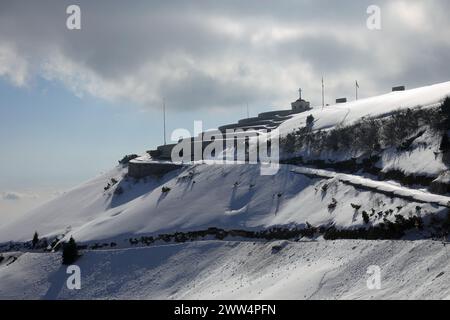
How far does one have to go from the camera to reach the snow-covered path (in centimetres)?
3259

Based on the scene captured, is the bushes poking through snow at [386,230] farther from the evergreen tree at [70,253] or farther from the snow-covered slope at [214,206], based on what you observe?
the evergreen tree at [70,253]

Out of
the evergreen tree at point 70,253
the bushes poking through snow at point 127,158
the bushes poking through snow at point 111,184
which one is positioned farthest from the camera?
the bushes poking through snow at point 127,158

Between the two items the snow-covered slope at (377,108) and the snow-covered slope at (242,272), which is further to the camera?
the snow-covered slope at (377,108)

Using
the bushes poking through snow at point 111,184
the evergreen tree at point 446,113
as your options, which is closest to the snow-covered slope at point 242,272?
the evergreen tree at point 446,113

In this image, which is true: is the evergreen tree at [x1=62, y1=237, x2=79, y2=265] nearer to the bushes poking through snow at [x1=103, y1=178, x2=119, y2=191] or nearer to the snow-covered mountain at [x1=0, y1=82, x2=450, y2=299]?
the snow-covered mountain at [x1=0, y1=82, x2=450, y2=299]

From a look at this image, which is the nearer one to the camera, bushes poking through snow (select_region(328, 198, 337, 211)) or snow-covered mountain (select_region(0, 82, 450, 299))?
snow-covered mountain (select_region(0, 82, 450, 299))

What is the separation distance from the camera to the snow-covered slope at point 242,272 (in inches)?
1041

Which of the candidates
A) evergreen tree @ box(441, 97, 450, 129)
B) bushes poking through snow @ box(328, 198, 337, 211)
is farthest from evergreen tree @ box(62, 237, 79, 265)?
evergreen tree @ box(441, 97, 450, 129)

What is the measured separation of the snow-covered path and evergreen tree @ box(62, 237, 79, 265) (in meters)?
19.2

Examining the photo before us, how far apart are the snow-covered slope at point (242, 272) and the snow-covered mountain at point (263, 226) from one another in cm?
10

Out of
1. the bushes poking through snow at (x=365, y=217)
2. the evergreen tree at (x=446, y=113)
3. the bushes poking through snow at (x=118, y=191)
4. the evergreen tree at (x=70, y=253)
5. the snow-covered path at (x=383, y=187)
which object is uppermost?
Answer: the evergreen tree at (x=446, y=113)

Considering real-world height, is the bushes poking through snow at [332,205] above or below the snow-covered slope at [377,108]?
below
